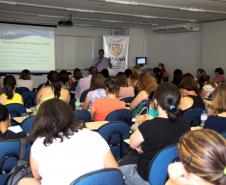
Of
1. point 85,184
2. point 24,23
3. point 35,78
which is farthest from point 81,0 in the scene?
point 85,184

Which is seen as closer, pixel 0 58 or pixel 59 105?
Result: pixel 59 105

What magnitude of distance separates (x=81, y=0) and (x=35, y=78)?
5393mm

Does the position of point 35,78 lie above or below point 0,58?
below

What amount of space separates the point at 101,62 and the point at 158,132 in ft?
35.1

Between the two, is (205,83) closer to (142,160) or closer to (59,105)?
(142,160)

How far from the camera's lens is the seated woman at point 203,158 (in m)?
1.31

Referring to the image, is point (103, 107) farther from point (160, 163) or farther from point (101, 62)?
point (101, 62)

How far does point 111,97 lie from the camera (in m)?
4.77

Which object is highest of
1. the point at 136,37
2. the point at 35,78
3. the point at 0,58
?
the point at 136,37

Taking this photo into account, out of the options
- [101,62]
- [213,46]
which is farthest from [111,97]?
[101,62]

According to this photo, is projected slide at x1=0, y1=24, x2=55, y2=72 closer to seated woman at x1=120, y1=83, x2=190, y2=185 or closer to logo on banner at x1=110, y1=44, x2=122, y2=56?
logo on banner at x1=110, y1=44, x2=122, y2=56

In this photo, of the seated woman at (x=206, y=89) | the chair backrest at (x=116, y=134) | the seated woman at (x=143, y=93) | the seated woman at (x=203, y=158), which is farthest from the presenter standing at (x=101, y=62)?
the seated woman at (x=203, y=158)

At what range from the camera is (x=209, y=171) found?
131cm

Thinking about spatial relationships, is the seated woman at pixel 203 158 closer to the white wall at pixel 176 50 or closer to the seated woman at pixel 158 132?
the seated woman at pixel 158 132
